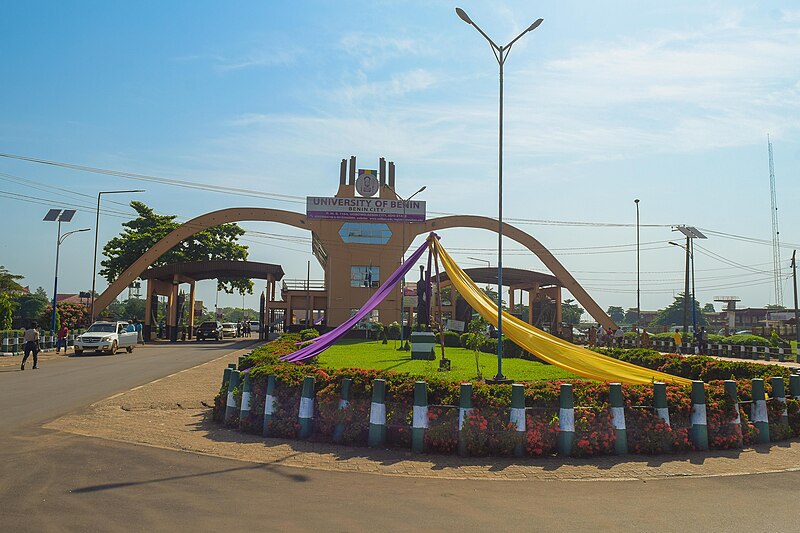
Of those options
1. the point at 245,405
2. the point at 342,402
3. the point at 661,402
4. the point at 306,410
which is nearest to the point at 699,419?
the point at 661,402

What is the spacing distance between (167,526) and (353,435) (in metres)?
3.86

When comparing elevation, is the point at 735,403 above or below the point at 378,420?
above

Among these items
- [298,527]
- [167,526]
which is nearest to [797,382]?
[298,527]

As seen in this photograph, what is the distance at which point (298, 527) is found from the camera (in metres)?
5.73

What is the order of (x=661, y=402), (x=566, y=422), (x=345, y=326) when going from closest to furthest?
(x=566, y=422) < (x=661, y=402) < (x=345, y=326)

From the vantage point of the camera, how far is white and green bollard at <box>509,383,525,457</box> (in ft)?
28.5

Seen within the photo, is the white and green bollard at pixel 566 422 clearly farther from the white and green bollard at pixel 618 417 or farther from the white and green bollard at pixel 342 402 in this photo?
the white and green bollard at pixel 342 402

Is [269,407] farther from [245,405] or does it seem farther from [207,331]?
[207,331]

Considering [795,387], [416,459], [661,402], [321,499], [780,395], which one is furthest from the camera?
[795,387]

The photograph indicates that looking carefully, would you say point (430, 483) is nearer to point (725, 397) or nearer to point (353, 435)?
point (353, 435)

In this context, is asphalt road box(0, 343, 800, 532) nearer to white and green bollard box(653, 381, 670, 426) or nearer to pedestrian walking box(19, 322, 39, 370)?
white and green bollard box(653, 381, 670, 426)

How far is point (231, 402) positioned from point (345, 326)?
8116mm

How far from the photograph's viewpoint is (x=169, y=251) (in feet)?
200

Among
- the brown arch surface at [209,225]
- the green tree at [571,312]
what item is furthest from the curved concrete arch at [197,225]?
the green tree at [571,312]
